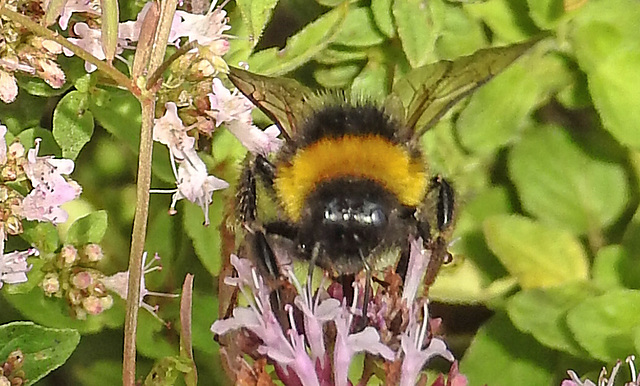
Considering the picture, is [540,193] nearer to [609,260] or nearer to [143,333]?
[609,260]

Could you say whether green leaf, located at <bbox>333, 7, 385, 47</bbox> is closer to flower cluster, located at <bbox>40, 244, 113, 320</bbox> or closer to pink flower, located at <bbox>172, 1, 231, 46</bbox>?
pink flower, located at <bbox>172, 1, 231, 46</bbox>

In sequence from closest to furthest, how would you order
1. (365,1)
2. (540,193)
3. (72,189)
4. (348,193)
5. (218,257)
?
1. (348,193)
2. (72,189)
3. (218,257)
4. (365,1)
5. (540,193)

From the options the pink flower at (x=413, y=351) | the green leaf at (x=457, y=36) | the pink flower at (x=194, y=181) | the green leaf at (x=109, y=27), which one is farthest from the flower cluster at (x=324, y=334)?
the green leaf at (x=457, y=36)

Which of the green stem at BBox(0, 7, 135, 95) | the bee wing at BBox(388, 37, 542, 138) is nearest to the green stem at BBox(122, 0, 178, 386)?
the green stem at BBox(0, 7, 135, 95)

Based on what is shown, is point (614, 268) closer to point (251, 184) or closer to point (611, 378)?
point (611, 378)

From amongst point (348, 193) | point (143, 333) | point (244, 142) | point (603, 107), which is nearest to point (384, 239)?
point (348, 193)
